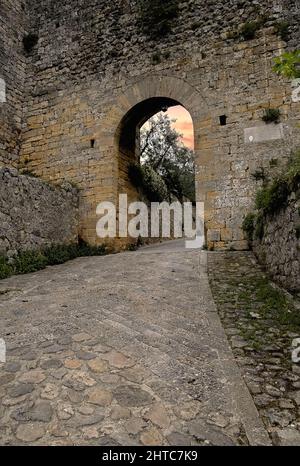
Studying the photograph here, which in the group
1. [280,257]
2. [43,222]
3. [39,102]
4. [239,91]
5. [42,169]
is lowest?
[280,257]

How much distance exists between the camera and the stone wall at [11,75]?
33.6 ft

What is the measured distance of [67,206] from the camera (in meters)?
8.88

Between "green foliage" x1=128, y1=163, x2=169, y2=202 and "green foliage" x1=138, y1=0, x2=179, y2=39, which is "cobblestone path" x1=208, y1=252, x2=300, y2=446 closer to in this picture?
"green foliage" x1=128, y1=163, x2=169, y2=202

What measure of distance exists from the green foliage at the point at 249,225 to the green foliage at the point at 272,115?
2.21 m

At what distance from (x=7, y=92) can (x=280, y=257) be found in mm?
9201

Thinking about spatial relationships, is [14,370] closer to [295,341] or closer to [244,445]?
[244,445]

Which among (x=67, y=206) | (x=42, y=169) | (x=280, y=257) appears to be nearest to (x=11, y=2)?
(x=42, y=169)

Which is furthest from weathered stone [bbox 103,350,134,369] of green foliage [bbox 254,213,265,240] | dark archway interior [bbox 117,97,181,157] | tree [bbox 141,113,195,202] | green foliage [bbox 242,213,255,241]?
tree [bbox 141,113,195,202]

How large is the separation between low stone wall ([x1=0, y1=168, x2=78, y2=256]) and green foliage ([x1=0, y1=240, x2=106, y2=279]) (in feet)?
0.47

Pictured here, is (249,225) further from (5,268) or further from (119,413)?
(119,413)

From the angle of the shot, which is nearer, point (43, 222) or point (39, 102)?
point (43, 222)

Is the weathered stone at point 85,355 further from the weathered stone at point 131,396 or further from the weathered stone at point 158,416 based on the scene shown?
the weathered stone at point 158,416

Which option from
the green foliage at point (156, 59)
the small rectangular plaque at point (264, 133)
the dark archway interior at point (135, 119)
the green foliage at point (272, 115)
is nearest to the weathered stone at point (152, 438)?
the small rectangular plaque at point (264, 133)

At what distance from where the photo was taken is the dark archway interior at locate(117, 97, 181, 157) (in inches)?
371
